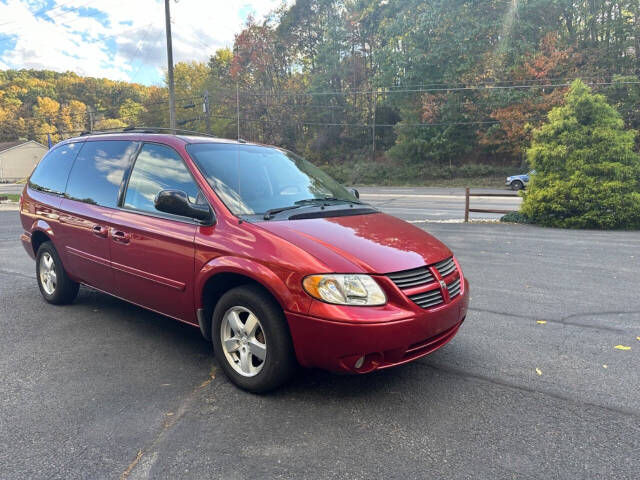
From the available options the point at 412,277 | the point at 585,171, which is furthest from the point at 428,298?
the point at 585,171

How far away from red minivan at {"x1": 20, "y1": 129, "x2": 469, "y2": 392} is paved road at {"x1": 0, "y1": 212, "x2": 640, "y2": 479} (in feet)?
1.12

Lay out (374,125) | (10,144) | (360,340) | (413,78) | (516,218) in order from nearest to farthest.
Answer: (360,340), (516,218), (413,78), (374,125), (10,144)

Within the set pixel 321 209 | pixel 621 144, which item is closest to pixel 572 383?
pixel 321 209

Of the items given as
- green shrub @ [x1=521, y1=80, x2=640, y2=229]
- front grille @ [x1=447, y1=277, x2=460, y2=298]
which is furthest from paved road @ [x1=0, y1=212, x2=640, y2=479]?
green shrub @ [x1=521, y1=80, x2=640, y2=229]

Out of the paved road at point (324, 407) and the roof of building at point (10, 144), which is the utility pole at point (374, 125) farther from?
the roof of building at point (10, 144)

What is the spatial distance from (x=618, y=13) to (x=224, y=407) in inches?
1621

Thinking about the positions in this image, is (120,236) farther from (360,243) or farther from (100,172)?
(360,243)

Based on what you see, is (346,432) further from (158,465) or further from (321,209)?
(321,209)

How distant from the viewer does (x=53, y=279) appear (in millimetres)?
5051

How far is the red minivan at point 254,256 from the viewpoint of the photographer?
2.78 metres

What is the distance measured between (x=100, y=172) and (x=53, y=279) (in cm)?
151

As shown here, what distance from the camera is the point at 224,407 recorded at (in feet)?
9.65

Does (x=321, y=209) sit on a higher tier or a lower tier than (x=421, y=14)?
lower

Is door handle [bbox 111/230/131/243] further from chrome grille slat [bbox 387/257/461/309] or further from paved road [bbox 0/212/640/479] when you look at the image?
chrome grille slat [bbox 387/257/461/309]
